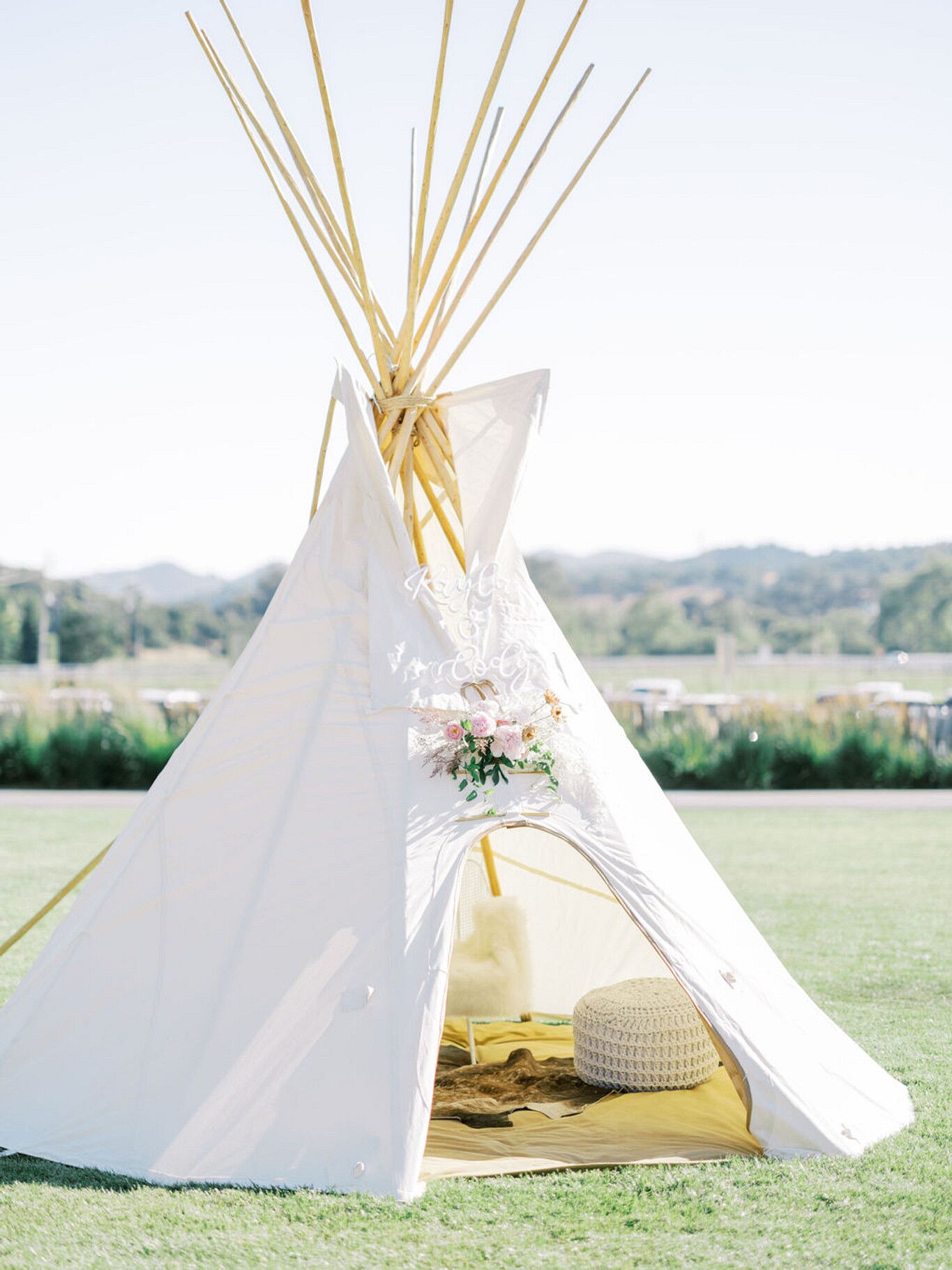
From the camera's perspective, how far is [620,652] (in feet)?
168

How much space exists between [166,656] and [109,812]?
1497 inches

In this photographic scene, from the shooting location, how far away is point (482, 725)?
3.71 metres

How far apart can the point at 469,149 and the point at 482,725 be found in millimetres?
1886

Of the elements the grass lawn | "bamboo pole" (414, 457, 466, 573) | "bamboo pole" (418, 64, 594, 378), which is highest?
"bamboo pole" (418, 64, 594, 378)

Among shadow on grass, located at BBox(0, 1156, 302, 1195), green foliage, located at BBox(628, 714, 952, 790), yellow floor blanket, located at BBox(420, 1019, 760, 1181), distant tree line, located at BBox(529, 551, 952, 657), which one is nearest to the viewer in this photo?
shadow on grass, located at BBox(0, 1156, 302, 1195)

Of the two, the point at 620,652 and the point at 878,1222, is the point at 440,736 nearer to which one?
the point at 878,1222

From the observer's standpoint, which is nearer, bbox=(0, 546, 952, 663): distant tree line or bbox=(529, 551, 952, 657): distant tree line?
bbox=(0, 546, 952, 663): distant tree line

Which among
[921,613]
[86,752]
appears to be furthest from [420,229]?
[921,613]

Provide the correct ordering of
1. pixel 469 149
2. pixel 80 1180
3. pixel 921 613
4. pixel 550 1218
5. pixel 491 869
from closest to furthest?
pixel 550 1218 → pixel 80 1180 → pixel 469 149 → pixel 491 869 → pixel 921 613

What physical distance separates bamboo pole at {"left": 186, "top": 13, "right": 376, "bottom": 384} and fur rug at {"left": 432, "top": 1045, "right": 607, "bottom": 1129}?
2381mm

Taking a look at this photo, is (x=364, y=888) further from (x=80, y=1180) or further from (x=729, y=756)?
(x=729, y=756)

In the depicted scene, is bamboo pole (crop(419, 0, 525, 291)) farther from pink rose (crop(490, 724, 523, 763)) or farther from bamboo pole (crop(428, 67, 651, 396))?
pink rose (crop(490, 724, 523, 763))

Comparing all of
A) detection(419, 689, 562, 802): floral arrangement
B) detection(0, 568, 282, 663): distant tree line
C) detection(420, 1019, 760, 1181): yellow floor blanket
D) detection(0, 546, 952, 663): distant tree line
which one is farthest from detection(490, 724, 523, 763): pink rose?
detection(0, 568, 282, 663): distant tree line

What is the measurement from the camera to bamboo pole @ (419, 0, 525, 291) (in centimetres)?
419
